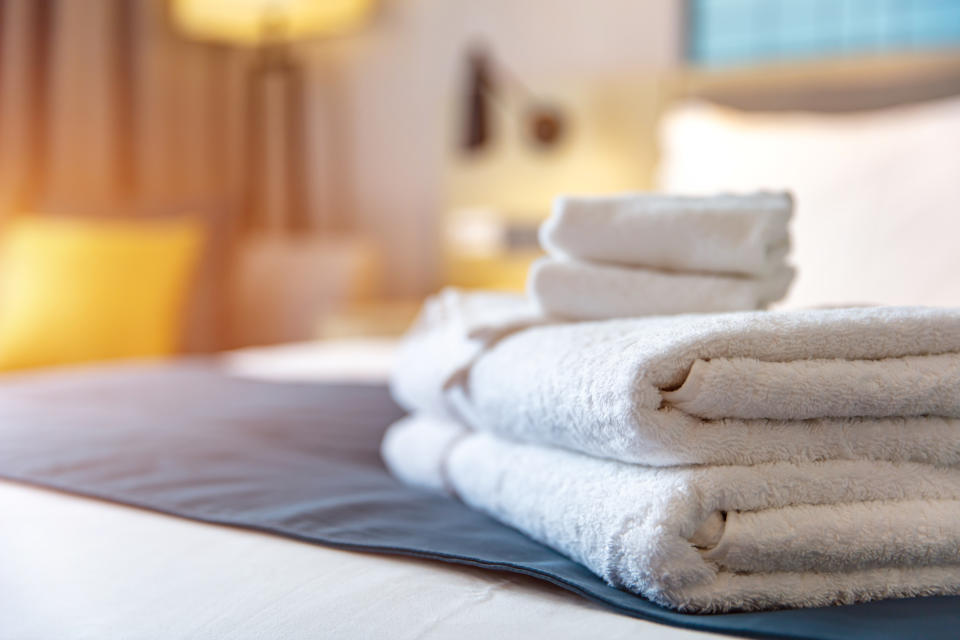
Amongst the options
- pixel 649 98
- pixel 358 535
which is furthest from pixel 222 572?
pixel 649 98

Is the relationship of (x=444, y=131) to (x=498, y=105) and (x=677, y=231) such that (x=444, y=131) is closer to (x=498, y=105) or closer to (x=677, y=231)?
(x=498, y=105)

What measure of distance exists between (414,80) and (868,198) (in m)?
1.97

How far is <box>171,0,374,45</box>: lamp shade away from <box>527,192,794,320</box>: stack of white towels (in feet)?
7.38

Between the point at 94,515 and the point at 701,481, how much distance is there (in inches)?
20.6

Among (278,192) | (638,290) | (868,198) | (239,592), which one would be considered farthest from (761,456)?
(278,192)

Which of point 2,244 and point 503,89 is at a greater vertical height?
point 503,89

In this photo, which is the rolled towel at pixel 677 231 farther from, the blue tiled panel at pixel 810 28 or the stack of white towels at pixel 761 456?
the blue tiled panel at pixel 810 28

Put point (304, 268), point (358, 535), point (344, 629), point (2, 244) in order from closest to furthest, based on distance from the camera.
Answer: point (344, 629) → point (358, 535) → point (2, 244) → point (304, 268)

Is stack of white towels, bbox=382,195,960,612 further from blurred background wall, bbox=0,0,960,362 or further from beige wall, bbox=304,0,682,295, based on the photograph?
beige wall, bbox=304,0,682,295

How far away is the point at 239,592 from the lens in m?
0.61

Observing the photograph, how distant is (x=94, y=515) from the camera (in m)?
0.79

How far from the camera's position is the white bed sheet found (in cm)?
56

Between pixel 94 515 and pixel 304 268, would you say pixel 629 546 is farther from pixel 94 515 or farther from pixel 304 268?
pixel 304 268

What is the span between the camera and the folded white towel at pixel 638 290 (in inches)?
30.0
